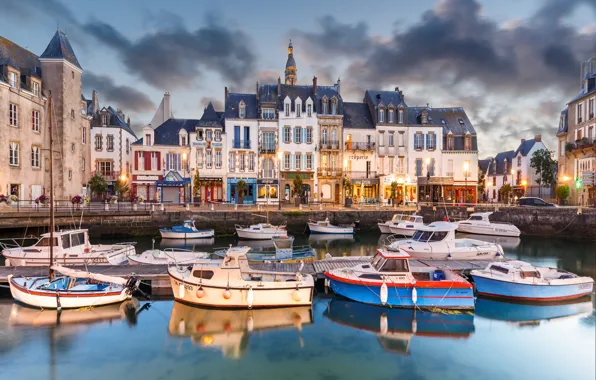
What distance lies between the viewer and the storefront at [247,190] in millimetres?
41438

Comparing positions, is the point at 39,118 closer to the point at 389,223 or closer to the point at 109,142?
the point at 109,142

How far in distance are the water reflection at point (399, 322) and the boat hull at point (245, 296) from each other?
1260mm

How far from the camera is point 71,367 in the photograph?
31.3 ft

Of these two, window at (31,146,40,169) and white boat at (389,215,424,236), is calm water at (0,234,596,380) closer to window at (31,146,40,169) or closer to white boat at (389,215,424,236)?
white boat at (389,215,424,236)

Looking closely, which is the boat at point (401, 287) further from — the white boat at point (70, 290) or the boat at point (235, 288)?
the white boat at point (70, 290)

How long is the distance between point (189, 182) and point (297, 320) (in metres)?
31.4

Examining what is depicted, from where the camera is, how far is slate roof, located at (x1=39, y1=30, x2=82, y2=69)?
32.8 m

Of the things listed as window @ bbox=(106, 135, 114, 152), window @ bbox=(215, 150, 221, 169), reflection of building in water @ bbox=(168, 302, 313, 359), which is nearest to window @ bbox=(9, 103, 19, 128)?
window @ bbox=(106, 135, 114, 152)

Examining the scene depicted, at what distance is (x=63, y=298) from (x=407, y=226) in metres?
24.8

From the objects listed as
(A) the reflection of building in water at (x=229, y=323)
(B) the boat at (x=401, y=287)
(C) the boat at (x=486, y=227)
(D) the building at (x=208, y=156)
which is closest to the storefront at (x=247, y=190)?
(D) the building at (x=208, y=156)

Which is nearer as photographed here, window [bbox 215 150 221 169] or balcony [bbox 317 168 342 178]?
window [bbox 215 150 221 169]

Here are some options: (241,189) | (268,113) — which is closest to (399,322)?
(241,189)

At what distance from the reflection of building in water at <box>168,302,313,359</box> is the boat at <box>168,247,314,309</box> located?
290mm

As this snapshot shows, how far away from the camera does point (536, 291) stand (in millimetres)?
13836
